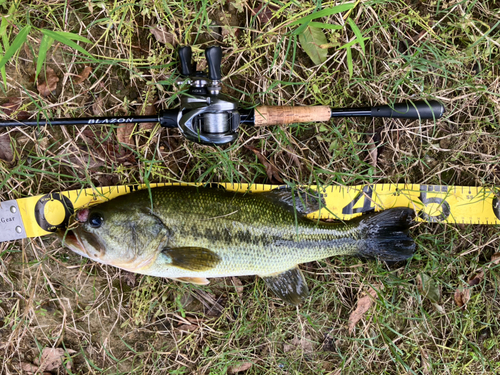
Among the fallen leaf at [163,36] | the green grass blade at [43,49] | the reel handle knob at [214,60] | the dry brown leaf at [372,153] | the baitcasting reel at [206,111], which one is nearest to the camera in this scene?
the green grass blade at [43,49]

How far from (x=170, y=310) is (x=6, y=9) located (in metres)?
2.82

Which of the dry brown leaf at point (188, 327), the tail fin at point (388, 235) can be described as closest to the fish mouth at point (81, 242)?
the dry brown leaf at point (188, 327)

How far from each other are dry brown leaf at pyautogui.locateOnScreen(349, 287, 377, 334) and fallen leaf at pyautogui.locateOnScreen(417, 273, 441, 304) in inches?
16.7

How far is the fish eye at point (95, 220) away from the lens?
2.41m

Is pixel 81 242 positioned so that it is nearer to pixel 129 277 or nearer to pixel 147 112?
pixel 129 277

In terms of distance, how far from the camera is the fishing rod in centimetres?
225

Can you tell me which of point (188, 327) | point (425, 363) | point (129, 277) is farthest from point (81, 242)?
point (425, 363)

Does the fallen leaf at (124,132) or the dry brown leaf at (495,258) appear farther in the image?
the dry brown leaf at (495,258)

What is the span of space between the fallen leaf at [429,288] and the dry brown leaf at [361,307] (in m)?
0.42

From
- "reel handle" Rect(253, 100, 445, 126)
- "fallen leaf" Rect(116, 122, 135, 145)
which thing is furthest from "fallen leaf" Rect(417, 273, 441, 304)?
"fallen leaf" Rect(116, 122, 135, 145)

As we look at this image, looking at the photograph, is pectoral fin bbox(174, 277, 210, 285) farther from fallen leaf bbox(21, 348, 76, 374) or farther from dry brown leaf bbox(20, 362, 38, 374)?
dry brown leaf bbox(20, 362, 38, 374)

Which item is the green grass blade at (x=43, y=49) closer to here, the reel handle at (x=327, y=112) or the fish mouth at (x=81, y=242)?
the fish mouth at (x=81, y=242)

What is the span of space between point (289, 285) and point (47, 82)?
2633mm

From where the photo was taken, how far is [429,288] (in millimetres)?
3047
